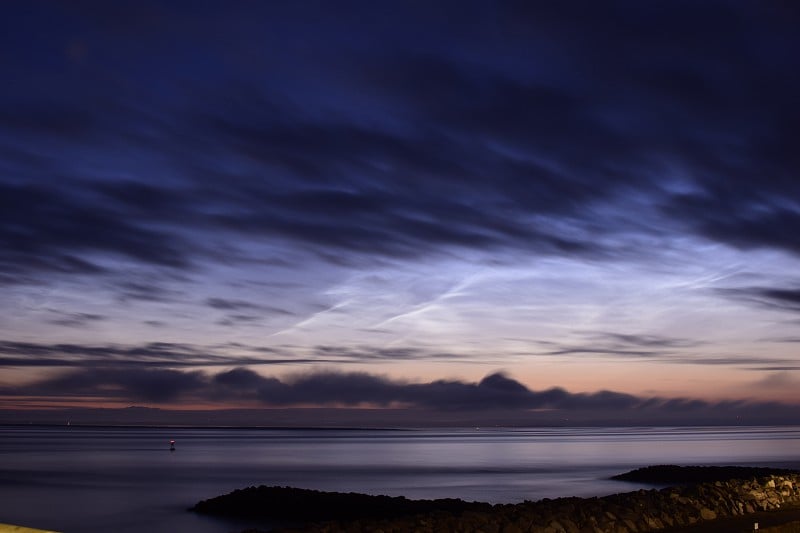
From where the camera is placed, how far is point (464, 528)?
57.0ft

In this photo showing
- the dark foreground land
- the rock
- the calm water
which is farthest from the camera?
the calm water

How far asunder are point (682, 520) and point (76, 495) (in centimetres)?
3839

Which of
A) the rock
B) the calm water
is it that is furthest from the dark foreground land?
the calm water

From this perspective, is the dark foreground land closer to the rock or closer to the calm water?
the rock

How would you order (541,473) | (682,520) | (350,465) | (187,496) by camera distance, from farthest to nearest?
1. (350,465)
2. (541,473)
3. (187,496)
4. (682,520)

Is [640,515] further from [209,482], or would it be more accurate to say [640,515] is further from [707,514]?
[209,482]

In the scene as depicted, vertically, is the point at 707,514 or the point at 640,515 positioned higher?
the point at 640,515

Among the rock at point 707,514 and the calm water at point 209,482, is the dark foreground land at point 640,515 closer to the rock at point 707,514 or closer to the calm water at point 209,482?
the rock at point 707,514

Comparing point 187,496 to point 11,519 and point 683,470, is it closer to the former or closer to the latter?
point 11,519

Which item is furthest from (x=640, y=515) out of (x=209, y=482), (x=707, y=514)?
(x=209, y=482)

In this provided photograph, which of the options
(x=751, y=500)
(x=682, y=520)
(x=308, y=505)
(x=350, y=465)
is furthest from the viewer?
(x=350, y=465)

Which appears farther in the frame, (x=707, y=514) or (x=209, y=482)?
(x=209, y=482)

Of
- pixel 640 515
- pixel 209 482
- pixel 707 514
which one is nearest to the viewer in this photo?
pixel 640 515

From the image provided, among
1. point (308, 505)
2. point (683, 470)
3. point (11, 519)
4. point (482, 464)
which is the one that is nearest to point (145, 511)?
point (11, 519)
